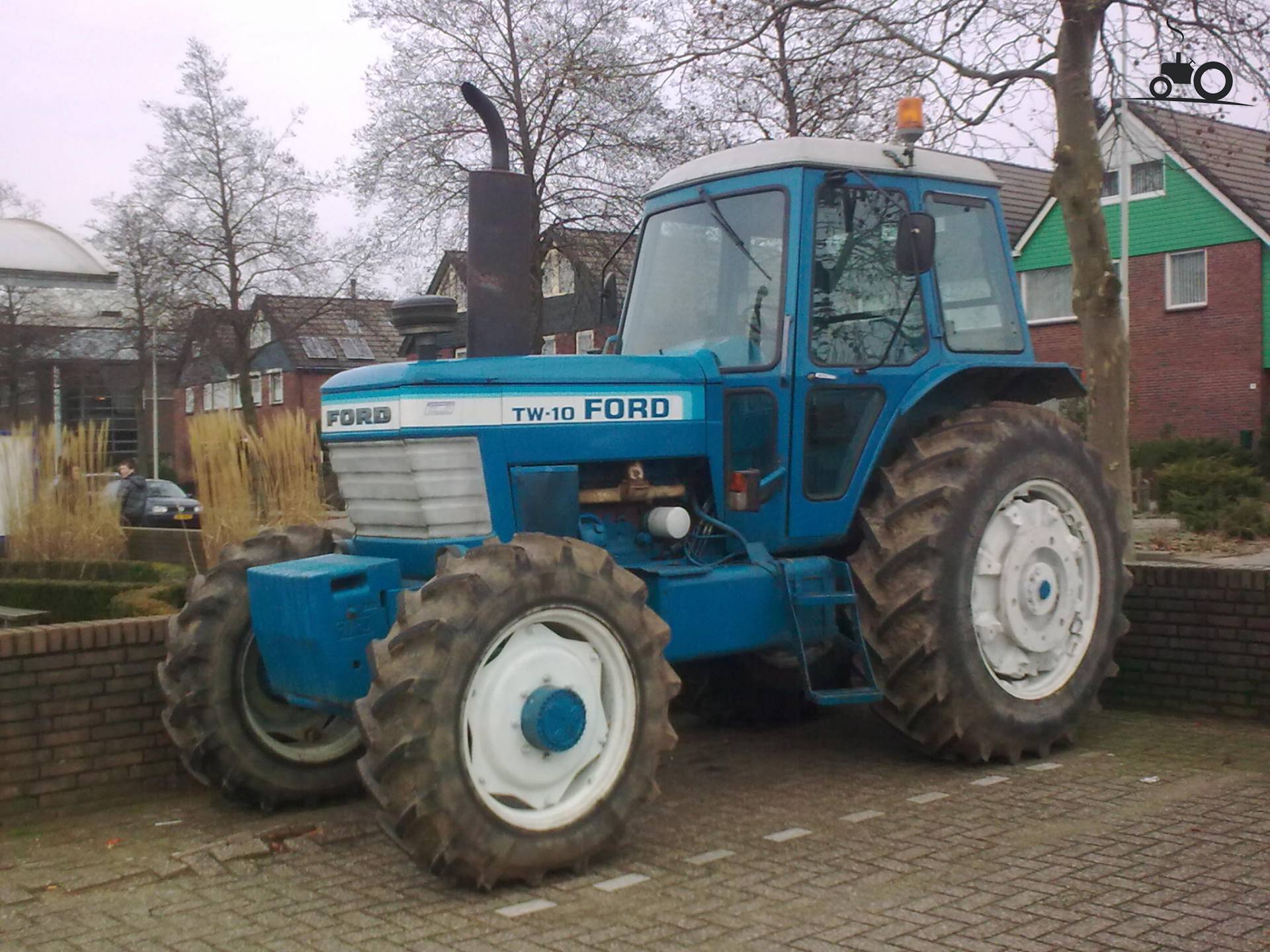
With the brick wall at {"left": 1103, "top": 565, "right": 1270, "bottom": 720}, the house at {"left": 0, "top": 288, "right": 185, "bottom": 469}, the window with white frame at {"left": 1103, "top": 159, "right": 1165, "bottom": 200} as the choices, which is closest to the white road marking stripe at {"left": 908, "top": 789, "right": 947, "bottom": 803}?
the brick wall at {"left": 1103, "top": 565, "right": 1270, "bottom": 720}

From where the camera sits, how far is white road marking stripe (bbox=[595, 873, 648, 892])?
466cm

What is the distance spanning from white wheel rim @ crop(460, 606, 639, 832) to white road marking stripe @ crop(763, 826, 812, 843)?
27.0 inches

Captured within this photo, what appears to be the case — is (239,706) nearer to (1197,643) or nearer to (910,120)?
(910,120)

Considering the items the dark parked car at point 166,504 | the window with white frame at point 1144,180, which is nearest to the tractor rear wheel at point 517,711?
the dark parked car at point 166,504

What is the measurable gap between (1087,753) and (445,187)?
58.0ft

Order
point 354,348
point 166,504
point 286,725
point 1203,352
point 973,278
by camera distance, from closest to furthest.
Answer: point 286,725
point 973,278
point 166,504
point 1203,352
point 354,348

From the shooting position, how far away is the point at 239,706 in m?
5.74

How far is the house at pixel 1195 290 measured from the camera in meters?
28.7

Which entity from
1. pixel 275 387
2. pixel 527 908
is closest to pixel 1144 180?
pixel 527 908

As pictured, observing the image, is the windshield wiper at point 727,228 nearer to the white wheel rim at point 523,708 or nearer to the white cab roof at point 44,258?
the white wheel rim at point 523,708

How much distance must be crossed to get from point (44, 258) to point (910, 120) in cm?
520

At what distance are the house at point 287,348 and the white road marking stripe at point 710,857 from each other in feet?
54.0

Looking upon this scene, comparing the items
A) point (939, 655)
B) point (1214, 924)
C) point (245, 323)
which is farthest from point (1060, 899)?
point (245, 323)

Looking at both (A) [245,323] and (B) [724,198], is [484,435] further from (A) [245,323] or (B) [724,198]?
(A) [245,323]
